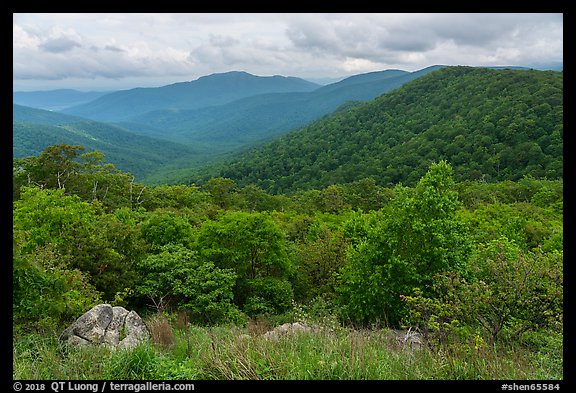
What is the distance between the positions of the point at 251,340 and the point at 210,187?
169 feet

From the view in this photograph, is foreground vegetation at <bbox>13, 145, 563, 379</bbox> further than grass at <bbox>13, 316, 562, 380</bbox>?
Yes

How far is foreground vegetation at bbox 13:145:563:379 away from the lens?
487 centimetres

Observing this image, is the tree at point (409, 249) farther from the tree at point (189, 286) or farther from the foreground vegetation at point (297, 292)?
the tree at point (189, 286)

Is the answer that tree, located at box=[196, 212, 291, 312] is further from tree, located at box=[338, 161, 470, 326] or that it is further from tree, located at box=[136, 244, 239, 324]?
tree, located at box=[338, 161, 470, 326]

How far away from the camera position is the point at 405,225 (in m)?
14.2

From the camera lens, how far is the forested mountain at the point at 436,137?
103688mm

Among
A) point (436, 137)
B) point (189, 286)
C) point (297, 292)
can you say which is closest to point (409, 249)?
point (189, 286)

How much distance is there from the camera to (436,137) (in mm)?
128625

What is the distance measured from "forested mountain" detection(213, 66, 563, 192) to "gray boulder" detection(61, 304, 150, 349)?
323 ft

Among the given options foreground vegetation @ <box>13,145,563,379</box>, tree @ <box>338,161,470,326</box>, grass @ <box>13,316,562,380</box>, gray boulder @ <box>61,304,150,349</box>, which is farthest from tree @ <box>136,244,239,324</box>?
grass @ <box>13,316,562,380</box>

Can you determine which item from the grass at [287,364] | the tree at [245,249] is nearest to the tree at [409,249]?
the tree at [245,249]
